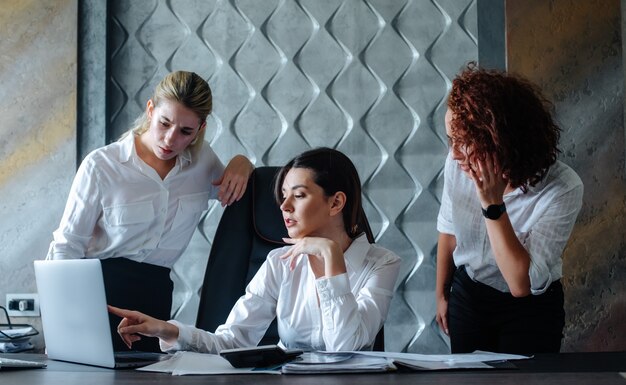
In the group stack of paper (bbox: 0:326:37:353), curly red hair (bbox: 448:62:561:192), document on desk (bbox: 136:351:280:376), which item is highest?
curly red hair (bbox: 448:62:561:192)

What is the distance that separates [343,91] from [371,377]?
167cm

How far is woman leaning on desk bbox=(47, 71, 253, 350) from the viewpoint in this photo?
7.11 ft

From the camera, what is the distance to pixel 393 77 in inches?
109

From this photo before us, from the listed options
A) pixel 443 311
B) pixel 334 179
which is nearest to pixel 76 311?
pixel 334 179

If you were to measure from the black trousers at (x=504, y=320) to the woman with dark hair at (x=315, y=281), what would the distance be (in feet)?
0.67

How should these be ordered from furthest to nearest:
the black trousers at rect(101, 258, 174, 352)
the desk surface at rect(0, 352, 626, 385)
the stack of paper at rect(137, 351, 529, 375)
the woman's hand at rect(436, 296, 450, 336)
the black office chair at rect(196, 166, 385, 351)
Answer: the black trousers at rect(101, 258, 174, 352), the woman's hand at rect(436, 296, 450, 336), the black office chair at rect(196, 166, 385, 351), the stack of paper at rect(137, 351, 529, 375), the desk surface at rect(0, 352, 626, 385)

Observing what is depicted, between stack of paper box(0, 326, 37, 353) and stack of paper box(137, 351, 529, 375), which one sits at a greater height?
stack of paper box(137, 351, 529, 375)

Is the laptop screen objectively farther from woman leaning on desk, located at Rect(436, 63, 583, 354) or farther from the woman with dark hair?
woman leaning on desk, located at Rect(436, 63, 583, 354)

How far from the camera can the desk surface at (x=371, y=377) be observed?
3.96ft

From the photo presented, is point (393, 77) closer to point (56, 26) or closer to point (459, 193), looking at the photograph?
point (459, 193)

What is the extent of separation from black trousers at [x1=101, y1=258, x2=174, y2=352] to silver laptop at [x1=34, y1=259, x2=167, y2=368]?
0.60 metres

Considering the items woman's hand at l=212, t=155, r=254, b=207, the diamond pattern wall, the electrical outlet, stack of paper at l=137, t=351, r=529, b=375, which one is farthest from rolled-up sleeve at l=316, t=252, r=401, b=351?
the electrical outlet

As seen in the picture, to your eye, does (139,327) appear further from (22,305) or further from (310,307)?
(22,305)

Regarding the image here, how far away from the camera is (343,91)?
279 cm
